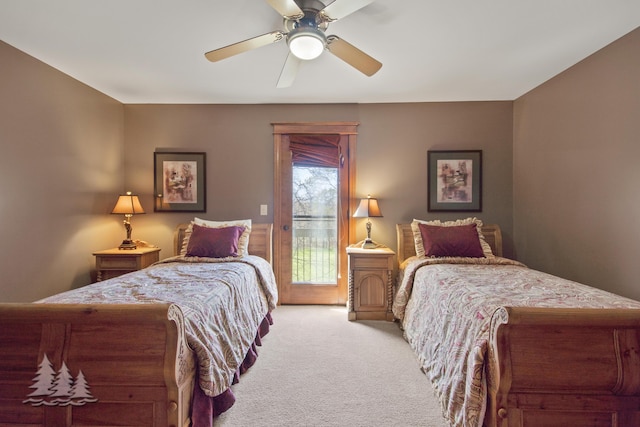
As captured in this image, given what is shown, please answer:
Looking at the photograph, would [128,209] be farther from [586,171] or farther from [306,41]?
[586,171]

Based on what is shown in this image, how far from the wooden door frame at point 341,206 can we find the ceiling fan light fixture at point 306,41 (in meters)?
1.81

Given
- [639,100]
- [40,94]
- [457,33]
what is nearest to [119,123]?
[40,94]

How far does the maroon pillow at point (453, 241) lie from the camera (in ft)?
10.0

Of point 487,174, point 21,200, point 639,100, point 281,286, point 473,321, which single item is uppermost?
point 639,100

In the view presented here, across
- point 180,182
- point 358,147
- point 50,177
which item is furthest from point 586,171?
point 50,177

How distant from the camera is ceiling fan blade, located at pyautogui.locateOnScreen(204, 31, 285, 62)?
6.40 feet

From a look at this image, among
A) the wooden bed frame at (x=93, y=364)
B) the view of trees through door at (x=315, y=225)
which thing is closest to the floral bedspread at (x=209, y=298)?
the wooden bed frame at (x=93, y=364)

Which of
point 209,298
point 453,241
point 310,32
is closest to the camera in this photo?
point 310,32

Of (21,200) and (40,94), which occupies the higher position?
(40,94)

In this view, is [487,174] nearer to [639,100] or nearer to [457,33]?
[639,100]

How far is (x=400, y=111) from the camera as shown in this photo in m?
3.74

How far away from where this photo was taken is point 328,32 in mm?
2287

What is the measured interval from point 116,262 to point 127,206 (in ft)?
2.13

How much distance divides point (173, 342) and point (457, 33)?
109 inches
